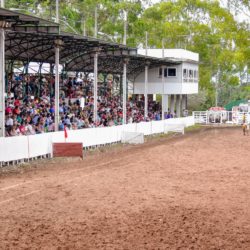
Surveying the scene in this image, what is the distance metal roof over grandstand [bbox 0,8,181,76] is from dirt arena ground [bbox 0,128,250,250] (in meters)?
5.83

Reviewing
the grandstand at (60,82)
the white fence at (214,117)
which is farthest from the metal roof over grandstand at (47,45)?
the white fence at (214,117)

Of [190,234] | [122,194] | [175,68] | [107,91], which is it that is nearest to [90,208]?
[122,194]

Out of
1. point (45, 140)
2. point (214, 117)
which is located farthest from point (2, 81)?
point (214, 117)

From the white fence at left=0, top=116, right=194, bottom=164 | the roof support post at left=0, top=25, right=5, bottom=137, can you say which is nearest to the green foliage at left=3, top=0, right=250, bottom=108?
the white fence at left=0, top=116, right=194, bottom=164

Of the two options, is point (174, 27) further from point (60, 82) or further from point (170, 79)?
point (60, 82)

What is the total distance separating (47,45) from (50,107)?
141 inches

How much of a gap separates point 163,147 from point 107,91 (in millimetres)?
26418

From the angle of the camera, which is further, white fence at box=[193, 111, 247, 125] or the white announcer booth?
white fence at box=[193, 111, 247, 125]

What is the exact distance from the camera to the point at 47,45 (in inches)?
1522

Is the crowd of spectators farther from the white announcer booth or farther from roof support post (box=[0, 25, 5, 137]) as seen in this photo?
the white announcer booth

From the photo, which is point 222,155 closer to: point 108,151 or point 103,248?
point 108,151

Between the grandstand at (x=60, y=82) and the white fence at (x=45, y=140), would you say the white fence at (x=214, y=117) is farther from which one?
the white fence at (x=45, y=140)

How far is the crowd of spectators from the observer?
3135 cm

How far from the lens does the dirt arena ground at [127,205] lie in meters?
13.4
